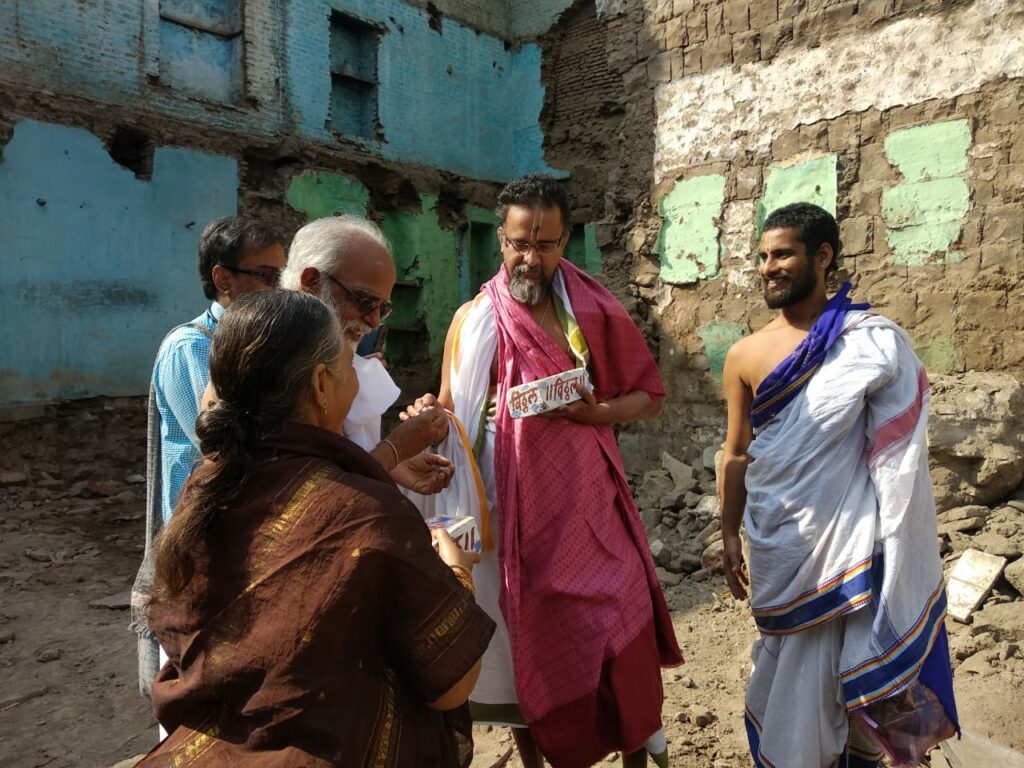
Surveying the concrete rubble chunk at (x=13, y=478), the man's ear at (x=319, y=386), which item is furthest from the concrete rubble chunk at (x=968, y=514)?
the concrete rubble chunk at (x=13, y=478)

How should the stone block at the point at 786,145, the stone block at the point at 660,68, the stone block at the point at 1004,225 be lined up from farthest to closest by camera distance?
the stone block at the point at 660,68
the stone block at the point at 786,145
the stone block at the point at 1004,225

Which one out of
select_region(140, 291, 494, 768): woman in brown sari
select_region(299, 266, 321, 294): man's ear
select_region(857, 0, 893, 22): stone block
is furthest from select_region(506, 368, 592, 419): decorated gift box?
select_region(857, 0, 893, 22): stone block

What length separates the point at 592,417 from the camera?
254cm

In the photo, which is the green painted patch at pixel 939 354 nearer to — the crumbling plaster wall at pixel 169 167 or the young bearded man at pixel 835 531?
the young bearded man at pixel 835 531

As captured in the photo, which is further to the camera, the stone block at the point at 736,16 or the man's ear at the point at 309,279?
the stone block at the point at 736,16

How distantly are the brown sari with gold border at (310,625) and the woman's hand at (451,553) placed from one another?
0.25 metres

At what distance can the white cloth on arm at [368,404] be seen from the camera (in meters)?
1.86

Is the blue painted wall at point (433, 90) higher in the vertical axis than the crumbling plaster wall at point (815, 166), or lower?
higher

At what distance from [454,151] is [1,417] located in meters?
7.94

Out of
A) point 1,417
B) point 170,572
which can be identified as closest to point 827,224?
point 170,572

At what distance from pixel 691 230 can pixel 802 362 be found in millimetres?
4101

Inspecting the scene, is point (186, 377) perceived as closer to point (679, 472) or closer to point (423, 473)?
point (423, 473)

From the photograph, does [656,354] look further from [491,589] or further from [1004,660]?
[491,589]

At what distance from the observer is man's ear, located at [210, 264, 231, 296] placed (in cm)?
215
